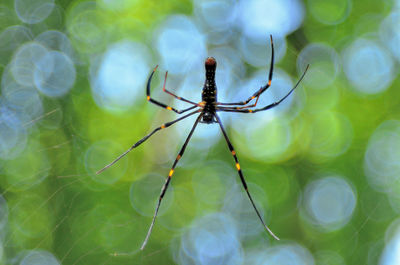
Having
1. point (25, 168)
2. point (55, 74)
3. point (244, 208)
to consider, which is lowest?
point (244, 208)

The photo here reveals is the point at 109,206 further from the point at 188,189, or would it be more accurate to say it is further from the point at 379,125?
the point at 379,125

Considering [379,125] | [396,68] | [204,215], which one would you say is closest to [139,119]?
[204,215]

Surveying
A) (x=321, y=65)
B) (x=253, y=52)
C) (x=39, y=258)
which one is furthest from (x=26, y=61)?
(x=321, y=65)

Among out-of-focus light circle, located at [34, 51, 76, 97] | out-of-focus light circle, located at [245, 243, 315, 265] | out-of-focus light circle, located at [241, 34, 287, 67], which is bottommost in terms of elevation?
out-of-focus light circle, located at [245, 243, 315, 265]

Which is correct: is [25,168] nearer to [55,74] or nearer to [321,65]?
[55,74]

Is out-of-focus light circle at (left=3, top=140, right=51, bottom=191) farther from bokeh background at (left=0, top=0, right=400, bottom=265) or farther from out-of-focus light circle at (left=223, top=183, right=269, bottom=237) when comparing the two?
out-of-focus light circle at (left=223, top=183, right=269, bottom=237)

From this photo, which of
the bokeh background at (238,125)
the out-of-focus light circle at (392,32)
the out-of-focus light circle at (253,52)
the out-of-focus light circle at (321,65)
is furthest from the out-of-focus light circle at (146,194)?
the out-of-focus light circle at (392,32)

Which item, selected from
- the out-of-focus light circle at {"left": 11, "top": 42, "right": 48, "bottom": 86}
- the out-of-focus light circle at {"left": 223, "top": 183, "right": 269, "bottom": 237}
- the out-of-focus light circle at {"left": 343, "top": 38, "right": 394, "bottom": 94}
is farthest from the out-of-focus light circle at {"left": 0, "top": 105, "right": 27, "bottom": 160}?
the out-of-focus light circle at {"left": 343, "top": 38, "right": 394, "bottom": 94}
